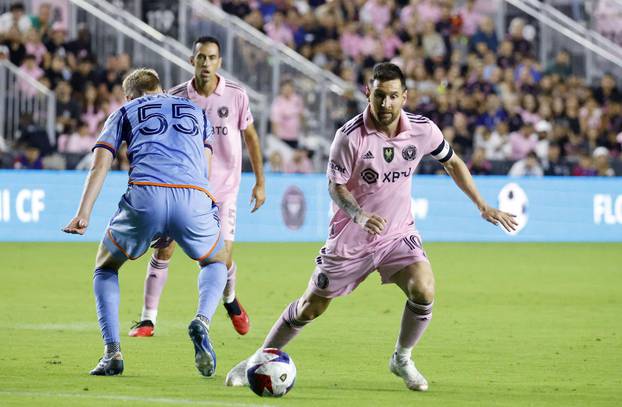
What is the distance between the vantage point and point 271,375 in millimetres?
7617

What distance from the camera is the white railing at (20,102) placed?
22.5 meters

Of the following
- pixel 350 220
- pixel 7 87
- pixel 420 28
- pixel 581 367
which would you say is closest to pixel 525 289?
pixel 581 367

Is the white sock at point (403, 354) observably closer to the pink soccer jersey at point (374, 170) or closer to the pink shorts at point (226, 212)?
the pink soccer jersey at point (374, 170)

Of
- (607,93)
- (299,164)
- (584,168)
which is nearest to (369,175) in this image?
(299,164)

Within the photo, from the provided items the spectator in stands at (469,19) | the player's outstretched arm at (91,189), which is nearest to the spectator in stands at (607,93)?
the spectator in stands at (469,19)

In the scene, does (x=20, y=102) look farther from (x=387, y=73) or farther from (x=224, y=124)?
(x=387, y=73)

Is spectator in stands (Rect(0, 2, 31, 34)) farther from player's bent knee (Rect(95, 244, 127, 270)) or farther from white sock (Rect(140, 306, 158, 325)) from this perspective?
player's bent knee (Rect(95, 244, 127, 270))

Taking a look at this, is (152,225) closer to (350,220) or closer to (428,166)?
(350,220)

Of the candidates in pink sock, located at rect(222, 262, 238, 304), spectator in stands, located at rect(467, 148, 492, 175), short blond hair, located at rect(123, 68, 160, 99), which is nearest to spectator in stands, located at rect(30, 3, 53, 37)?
spectator in stands, located at rect(467, 148, 492, 175)

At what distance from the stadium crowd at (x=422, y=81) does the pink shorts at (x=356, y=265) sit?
547 inches

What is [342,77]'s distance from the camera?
26047mm

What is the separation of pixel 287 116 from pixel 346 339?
13555 millimetres

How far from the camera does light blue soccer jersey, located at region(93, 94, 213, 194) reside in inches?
328

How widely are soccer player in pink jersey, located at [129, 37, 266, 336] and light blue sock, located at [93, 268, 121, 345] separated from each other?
2331 mm
